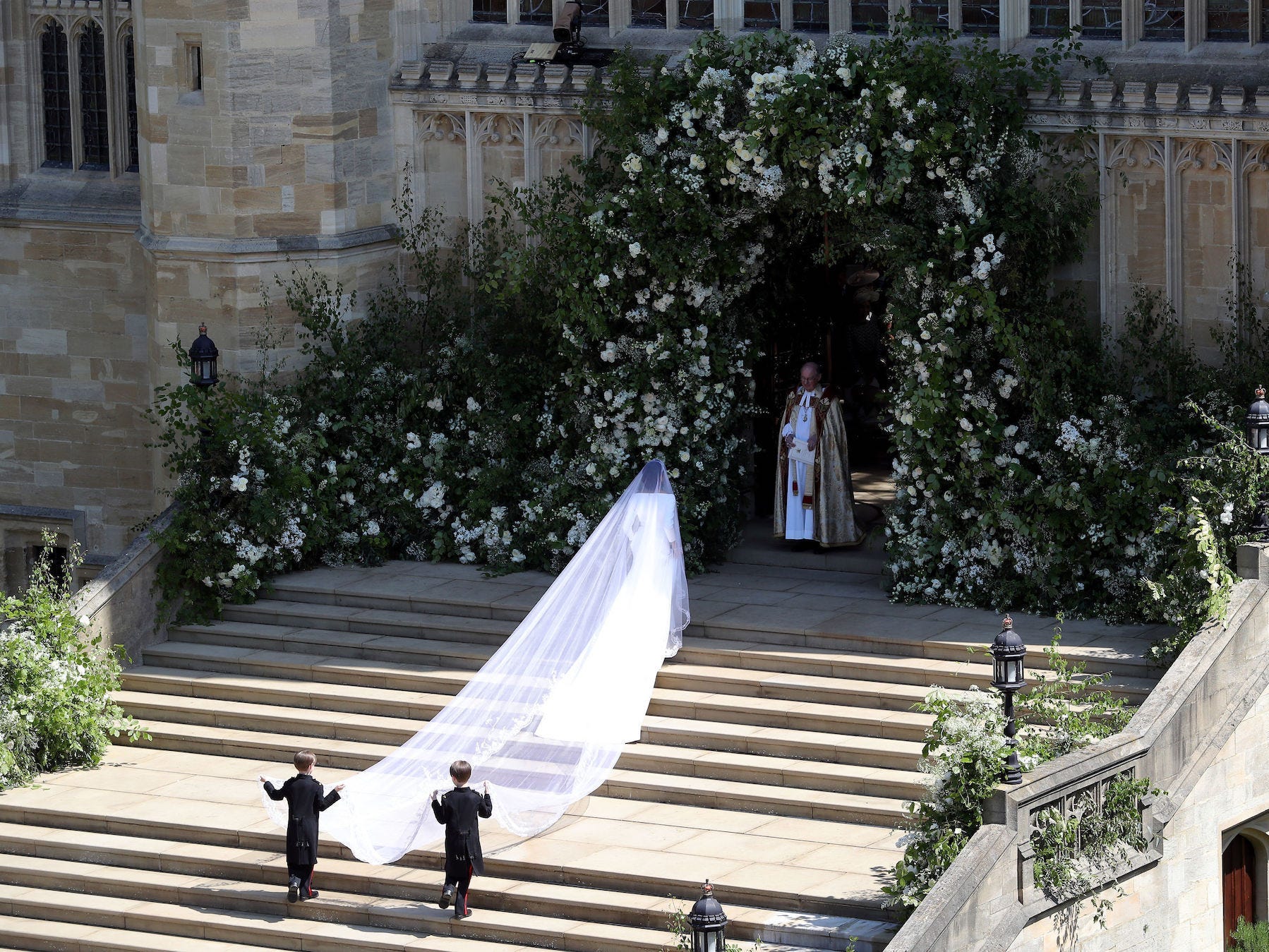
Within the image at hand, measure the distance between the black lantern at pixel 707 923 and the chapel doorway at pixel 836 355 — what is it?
7595 millimetres

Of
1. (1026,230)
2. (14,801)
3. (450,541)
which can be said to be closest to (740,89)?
(1026,230)

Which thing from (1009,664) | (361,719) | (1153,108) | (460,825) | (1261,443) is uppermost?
(1153,108)

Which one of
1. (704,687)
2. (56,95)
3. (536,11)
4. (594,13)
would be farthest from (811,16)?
(56,95)

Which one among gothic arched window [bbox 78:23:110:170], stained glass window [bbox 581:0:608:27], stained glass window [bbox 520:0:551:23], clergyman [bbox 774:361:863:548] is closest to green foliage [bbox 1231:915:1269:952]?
clergyman [bbox 774:361:863:548]

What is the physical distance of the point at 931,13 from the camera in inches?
842

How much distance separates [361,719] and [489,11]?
741cm

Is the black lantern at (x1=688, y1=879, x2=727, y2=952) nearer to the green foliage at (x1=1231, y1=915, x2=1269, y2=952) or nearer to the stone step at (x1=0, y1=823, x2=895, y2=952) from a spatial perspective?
the stone step at (x1=0, y1=823, x2=895, y2=952)

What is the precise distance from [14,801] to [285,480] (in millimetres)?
3913

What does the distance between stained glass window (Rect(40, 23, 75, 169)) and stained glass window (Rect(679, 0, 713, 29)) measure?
22.4 ft

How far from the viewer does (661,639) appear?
767 inches

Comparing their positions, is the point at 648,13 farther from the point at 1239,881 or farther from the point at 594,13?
the point at 1239,881

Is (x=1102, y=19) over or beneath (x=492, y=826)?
over

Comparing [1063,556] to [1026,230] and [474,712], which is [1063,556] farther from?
[474,712]

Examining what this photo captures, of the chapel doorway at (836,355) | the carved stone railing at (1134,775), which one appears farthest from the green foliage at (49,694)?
the carved stone railing at (1134,775)
